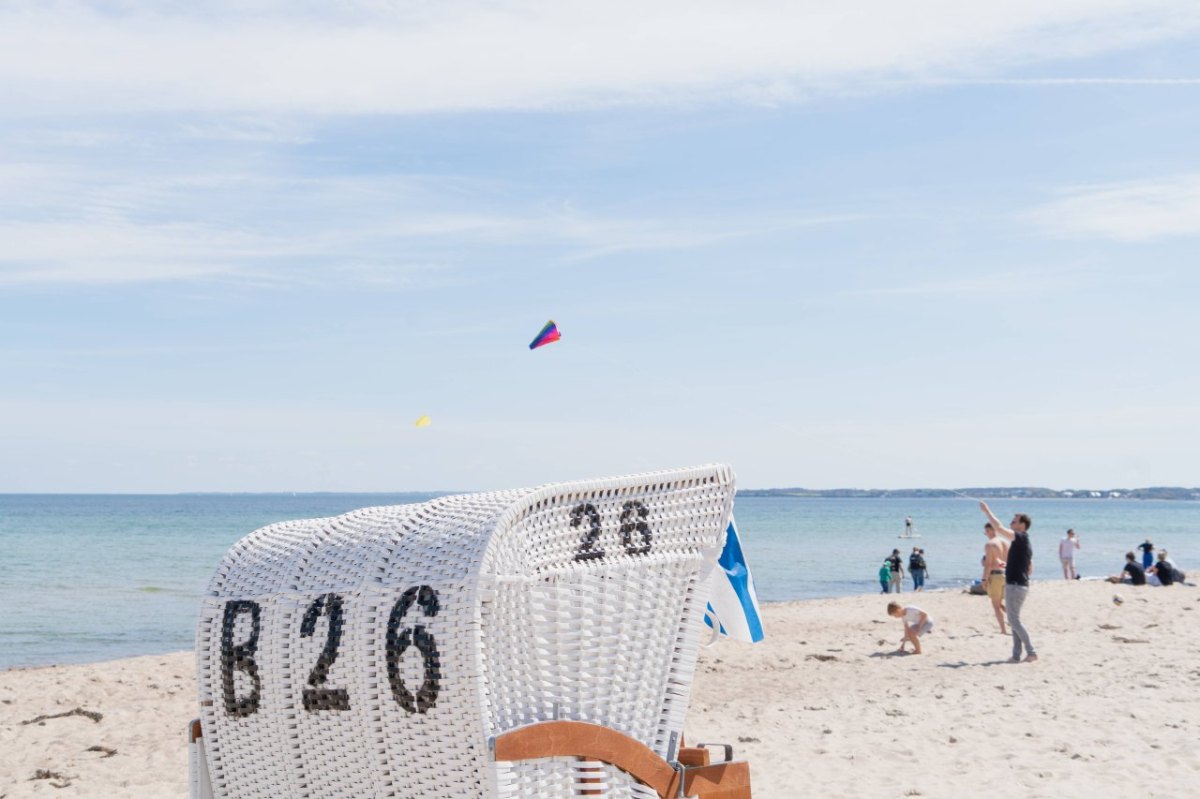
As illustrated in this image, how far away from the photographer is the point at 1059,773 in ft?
24.0

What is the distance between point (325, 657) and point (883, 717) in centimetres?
662

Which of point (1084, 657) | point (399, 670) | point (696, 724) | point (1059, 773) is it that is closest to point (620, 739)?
point (399, 670)

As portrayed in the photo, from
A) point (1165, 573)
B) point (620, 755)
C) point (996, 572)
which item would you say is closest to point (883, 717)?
point (996, 572)

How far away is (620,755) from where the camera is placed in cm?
384

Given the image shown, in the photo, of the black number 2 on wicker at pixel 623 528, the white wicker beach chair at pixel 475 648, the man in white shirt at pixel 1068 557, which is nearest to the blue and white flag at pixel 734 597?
the white wicker beach chair at pixel 475 648

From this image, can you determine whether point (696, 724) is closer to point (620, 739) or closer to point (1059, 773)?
point (1059, 773)

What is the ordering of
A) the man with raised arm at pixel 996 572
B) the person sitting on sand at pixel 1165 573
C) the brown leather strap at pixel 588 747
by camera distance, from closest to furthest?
1. the brown leather strap at pixel 588 747
2. the man with raised arm at pixel 996 572
3. the person sitting on sand at pixel 1165 573

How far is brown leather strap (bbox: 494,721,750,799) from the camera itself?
3.54m

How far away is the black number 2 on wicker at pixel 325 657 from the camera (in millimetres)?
3824

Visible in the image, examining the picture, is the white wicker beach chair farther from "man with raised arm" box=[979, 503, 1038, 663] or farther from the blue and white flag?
"man with raised arm" box=[979, 503, 1038, 663]

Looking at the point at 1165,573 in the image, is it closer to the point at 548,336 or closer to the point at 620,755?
the point at 548,336

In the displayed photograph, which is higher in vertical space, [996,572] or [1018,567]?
[1018,567]

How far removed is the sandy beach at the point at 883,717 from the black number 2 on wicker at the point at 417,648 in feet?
13.2

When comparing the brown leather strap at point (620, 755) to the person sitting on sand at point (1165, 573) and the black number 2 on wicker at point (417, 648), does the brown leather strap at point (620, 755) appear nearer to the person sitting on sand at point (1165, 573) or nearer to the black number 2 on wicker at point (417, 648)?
the black number 2 on wicker at point (417, 648)
